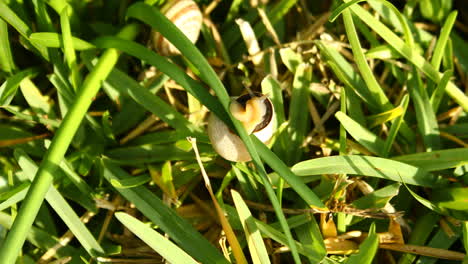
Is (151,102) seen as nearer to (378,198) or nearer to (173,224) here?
(173,224)

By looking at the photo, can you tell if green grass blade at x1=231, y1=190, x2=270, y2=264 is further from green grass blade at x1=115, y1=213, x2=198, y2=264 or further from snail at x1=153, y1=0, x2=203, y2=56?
snail at x1=153, y1=0, x2=203, y2=56

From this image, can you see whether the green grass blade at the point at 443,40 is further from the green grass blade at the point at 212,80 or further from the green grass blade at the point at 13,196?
the green grass blade at the point at 13,196

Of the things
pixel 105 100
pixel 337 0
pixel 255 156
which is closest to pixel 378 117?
pixel 337 0

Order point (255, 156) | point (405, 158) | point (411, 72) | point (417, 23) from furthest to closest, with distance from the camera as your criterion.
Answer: point (417, 23) → point (411, 72) → point (405, 158) → point (255, 156)

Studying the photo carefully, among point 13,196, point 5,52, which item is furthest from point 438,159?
point 5,52

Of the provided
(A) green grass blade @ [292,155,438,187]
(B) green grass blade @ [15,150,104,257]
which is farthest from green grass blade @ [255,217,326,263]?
(B) green grass blade @ [15,150,104,257]

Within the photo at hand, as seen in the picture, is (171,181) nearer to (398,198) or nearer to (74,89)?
(74,89)
